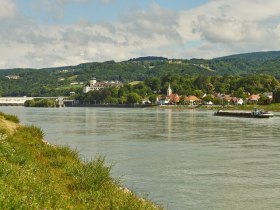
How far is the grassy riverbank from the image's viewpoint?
14.2 meters

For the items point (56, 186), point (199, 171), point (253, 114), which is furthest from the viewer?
point (253, 114)

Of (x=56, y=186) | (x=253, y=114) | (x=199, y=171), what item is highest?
(x=56, y=186)

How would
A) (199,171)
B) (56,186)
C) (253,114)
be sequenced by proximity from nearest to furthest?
(56,186) → (199,171) → (253,114)

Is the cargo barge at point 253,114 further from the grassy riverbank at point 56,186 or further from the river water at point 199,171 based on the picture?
the grassy riverbank at point 56,186

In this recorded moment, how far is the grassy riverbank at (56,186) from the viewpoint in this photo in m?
14.2

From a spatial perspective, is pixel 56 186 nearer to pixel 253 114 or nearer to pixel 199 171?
pixel 199 171

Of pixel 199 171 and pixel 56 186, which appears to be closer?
pixel 56 186

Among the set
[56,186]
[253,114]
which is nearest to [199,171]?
[56,186]

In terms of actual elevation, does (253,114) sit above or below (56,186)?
below

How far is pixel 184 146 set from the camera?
4991 cm

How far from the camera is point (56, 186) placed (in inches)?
728

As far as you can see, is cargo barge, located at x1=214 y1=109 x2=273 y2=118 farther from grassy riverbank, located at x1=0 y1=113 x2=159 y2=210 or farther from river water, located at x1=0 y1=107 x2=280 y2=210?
grassy riverbank, located at x1=0 y1=113 x2=159 y2=210

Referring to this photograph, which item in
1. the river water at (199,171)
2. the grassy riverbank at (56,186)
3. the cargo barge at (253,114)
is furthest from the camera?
the cargo barge at (253,114)

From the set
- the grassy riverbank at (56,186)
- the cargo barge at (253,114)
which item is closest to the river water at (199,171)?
the grassy riverbank at (56,186)
